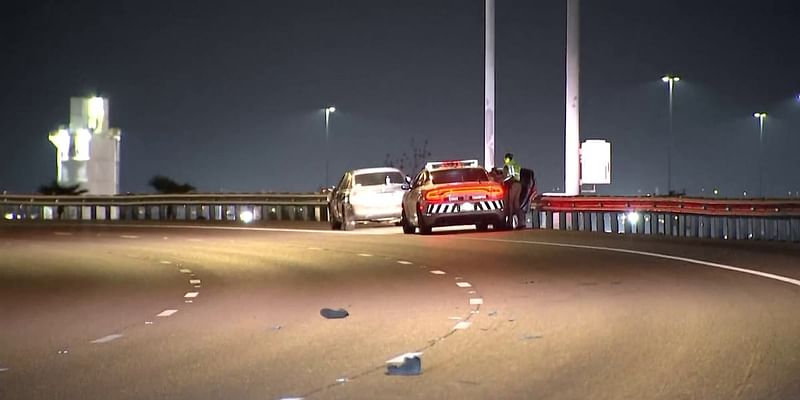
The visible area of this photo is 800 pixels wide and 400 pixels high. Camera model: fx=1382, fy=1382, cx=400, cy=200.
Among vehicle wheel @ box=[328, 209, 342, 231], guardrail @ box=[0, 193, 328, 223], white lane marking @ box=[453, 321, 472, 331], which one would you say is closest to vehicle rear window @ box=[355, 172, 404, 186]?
vehicle wheel @ box=[328, 209, 342, 231]

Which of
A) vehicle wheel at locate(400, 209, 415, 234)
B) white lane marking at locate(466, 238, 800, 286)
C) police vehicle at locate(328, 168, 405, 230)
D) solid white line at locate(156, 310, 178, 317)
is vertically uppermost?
police vehicle at locate(328, 168, 405, 230)

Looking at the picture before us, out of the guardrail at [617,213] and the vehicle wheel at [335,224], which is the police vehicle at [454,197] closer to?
the guardrail at [617,213]

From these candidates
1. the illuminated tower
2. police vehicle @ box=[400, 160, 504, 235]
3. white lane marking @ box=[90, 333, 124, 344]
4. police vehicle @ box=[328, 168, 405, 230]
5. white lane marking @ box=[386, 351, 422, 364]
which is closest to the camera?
white lane marking @ box=[386, 351, 422, 364]

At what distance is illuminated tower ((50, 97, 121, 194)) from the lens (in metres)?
122

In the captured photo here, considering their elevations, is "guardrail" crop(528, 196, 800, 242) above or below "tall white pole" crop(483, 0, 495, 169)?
below

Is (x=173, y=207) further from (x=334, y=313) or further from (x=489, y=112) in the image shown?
(x=334, y=313)

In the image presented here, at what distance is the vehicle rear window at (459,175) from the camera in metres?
32.5

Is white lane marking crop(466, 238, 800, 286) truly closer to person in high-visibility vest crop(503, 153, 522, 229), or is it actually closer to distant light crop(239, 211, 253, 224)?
person in high-visibility vest crop(503, 153, 522, 229)

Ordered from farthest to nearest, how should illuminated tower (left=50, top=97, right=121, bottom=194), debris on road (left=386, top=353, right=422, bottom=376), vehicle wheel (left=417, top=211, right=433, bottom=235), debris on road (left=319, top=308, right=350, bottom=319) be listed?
1. illuminated tower (left=50, top=97, right=121, bottom=194)
2. vehicle wheel (left=417, top=211, right=433, bottom=235)
3. debris on road (left=319, top=308, right=350, bottom=319)
4. debris on road (left=386, top=353, right=422, bottom=376)

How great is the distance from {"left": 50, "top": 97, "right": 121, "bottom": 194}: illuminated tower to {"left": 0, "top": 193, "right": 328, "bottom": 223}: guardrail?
58.0m

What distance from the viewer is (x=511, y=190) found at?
3269cm

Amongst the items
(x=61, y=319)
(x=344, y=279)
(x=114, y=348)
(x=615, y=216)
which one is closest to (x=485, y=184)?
(x=615, y=216)

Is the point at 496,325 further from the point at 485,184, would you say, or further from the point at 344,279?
the point at 485,184

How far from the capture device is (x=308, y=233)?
119 ft
